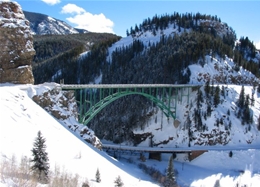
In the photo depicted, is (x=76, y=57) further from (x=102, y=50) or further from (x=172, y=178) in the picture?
(x=172, y=178)

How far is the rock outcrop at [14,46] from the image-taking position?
109ft

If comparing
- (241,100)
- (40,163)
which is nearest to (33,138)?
(40,163)

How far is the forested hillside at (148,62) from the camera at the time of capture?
72.6m

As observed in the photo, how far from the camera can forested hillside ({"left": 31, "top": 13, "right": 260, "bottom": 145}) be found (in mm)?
72562

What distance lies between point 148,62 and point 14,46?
55.8 m

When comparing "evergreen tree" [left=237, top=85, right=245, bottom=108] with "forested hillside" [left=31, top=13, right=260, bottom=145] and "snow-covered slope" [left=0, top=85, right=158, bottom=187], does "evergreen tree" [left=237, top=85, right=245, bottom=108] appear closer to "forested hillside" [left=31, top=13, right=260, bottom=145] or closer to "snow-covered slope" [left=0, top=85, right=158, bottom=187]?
"forested hillside" [left=31, top=13, right=260, bottom=145]

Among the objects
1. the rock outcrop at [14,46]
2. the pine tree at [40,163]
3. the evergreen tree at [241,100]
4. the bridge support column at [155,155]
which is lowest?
the bridge support column at [155,155]

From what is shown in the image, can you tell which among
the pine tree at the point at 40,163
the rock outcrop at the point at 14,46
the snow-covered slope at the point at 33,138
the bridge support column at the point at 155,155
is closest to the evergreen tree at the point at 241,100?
the bridge support column at the point at 155,155

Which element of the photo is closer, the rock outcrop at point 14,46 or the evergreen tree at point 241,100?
the rock outcrop at point 14,46

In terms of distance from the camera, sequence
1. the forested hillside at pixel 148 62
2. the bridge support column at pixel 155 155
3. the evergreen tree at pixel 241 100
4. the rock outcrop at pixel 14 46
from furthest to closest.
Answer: the forested hillside at pixel 148 62, the evergreen tree at pixel 241 100, the bridge support column at pixel 155 155, the rock outcrop at pixel 14 46

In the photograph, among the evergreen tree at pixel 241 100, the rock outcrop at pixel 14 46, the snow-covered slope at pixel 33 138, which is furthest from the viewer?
the evergreen tree at pixel 241 100

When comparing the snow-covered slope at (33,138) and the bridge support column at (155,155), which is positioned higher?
the snow-covered slope at (33,138)

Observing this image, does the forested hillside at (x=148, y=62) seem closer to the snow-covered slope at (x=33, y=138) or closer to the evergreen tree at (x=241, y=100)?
the evergreen tree at (x=241, y=100)

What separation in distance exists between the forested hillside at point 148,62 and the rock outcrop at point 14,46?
38.2 metres
